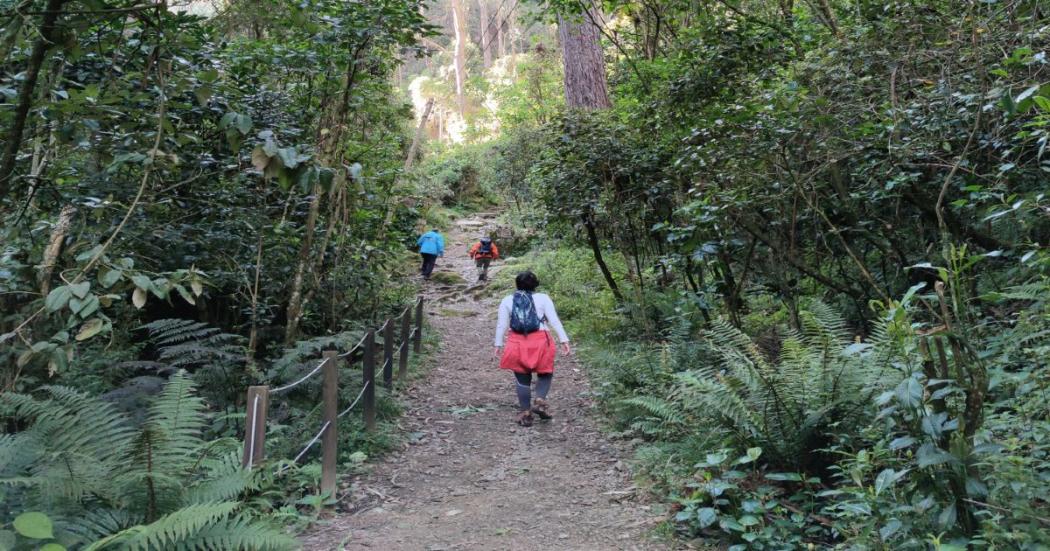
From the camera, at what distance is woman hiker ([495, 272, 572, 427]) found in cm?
734

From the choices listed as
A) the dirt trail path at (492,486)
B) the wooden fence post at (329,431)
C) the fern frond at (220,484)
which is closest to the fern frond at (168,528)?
the fern frond at (220,484)

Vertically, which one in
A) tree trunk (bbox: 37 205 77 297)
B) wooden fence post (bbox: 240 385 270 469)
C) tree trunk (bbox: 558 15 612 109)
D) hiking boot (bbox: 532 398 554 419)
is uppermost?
tree trunk (bbox: 558 15 612 109)

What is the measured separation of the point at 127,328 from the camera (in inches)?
332

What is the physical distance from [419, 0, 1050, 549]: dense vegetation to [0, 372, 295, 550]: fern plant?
8.72 feet

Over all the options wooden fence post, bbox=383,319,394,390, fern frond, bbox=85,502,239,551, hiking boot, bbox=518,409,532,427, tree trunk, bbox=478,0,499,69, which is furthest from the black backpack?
tree trunk, bbox=478,0,499,69

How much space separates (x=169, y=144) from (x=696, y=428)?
484 centimetres

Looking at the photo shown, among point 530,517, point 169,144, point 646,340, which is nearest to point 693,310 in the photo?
point 646,340

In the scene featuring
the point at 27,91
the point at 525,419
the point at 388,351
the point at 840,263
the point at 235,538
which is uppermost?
the point at 27,91

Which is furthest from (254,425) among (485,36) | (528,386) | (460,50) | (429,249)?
(485,36)

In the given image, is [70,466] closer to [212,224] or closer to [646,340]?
[212,224]

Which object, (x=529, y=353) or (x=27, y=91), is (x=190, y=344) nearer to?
(x=529, y=353)

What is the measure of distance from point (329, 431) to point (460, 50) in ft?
129

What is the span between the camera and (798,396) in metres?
4.70

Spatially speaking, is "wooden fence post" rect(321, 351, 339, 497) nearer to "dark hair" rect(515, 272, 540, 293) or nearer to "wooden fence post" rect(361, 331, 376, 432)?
"wooden fence post" rect(361, 331, 376, 432)
